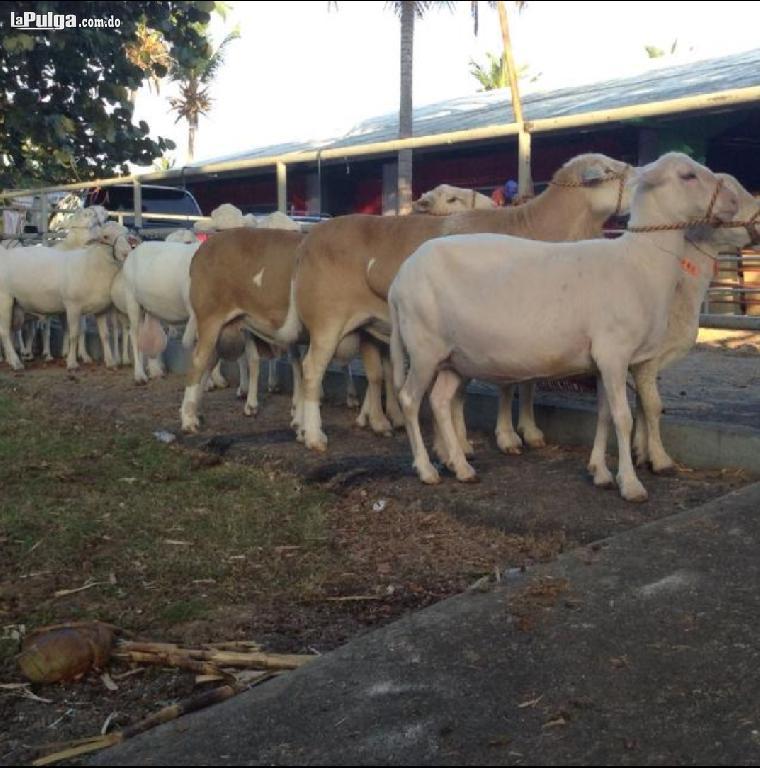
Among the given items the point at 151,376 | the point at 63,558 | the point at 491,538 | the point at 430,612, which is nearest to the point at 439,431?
the point at 491,538

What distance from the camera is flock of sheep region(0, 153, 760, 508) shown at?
6.04 metres

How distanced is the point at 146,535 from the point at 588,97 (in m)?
17.1

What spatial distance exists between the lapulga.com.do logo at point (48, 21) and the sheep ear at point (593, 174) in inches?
504

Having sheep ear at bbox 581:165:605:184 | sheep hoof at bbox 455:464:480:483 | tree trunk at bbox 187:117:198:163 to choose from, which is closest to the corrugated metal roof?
sheep ear at bbox 581:165:605:184

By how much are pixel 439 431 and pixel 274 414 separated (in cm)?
290

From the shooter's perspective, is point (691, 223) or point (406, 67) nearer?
point (691, 223)

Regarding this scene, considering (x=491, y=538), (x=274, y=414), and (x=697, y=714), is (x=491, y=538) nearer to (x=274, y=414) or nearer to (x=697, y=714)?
(x=697, y=714)

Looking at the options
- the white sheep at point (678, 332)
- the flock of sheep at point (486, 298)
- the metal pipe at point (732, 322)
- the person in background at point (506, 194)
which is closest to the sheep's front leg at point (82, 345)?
the flock of sheep at point (486, 298)

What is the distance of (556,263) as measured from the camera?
20.1ft

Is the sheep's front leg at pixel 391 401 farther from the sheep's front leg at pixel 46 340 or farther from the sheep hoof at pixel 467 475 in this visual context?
the sheep's front leg at pixel 46 340

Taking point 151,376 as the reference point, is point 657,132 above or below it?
above

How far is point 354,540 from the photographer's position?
5.65 m

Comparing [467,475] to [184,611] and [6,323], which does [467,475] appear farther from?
[6,323]

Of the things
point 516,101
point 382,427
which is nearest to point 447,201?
point 382,427
